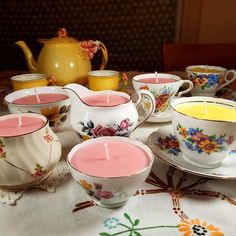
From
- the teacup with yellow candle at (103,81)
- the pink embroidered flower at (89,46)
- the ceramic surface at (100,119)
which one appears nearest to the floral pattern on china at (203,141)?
the ceramic surface at (100,119)

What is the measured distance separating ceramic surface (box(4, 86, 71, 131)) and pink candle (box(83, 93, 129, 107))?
6 centimetres

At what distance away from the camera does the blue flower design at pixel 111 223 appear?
0.34 m

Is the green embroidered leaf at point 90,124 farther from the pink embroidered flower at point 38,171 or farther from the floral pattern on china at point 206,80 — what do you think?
the floral pattern on china at point 206,80

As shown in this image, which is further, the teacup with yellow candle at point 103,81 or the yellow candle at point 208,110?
the teacup with yellow candle at point 103,81

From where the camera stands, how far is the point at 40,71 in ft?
Result: 2.67

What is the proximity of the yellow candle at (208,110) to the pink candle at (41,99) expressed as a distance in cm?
25

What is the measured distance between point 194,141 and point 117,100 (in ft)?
0.55

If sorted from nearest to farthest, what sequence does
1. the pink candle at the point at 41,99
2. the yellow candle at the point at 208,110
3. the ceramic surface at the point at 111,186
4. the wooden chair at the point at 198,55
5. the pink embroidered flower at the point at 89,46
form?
the ceramic surface at the point at 111,186 < the yellow candle at the point at 208,110 < the pink candle at the point at 41,99 < the pink embroidered flower at the point at 89,46 < the wooden chair at the point at 198,55

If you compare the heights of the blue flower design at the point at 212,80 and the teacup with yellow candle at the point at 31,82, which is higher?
the teacup with yellow candle at the point at 31,82

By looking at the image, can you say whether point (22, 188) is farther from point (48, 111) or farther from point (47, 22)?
point (47, 22)

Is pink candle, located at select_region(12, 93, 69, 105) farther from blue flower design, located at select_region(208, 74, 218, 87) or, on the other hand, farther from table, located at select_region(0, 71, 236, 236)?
blue flower design, located at select_region(208, 74, 218, 87)

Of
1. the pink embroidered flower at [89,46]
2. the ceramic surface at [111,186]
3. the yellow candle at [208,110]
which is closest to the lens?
the ceramic surface at [111,186]

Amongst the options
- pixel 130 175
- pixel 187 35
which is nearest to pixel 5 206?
pixel 130 175

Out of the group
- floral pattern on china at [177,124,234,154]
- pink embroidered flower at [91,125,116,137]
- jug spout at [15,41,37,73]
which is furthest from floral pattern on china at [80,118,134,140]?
jug spout at [15,41,37,73]
